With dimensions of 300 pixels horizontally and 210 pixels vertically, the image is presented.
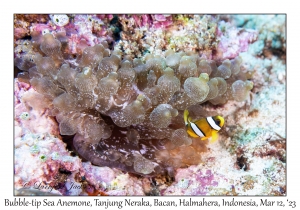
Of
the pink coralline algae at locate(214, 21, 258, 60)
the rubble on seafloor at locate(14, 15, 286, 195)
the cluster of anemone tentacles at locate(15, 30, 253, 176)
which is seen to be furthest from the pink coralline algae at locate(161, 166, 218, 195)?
the pink coralline algae at locate(214, 21, 258, 60)

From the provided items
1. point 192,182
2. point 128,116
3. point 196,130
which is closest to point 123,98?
point 128,116

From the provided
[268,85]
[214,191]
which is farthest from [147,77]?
[268,85]

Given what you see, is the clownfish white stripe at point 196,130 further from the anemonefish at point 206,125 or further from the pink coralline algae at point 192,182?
the pink coralline algae at point 192,182

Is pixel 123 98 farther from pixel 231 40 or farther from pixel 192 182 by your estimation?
pixel 231 40

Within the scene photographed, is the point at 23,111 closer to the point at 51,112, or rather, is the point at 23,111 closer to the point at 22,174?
the point at 51,112

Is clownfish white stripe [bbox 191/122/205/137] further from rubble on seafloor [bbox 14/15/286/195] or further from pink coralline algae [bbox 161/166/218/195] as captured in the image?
pink coralline algae [bbox 161/166/218/195]

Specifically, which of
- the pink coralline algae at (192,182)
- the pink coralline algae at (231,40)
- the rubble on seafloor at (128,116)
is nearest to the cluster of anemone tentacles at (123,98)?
the rubble on seafloor at (128,116)
